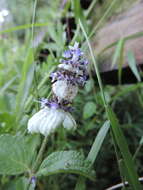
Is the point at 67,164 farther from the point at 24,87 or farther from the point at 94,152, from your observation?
the point at 24,87

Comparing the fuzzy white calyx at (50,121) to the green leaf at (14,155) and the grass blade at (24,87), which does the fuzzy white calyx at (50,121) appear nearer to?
the green leaf at (14,155)

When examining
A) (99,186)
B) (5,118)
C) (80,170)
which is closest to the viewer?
(80,170)

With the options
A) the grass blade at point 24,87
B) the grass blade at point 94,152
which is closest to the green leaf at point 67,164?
the grass blade at point 94,152

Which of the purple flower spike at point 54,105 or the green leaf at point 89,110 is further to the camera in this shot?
the green leaf at point 89,110

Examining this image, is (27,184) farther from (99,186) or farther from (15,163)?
(99,186)

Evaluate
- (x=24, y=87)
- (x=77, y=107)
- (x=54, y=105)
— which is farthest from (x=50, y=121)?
(x=77, y=107)

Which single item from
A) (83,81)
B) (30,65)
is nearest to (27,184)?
(83,81)
